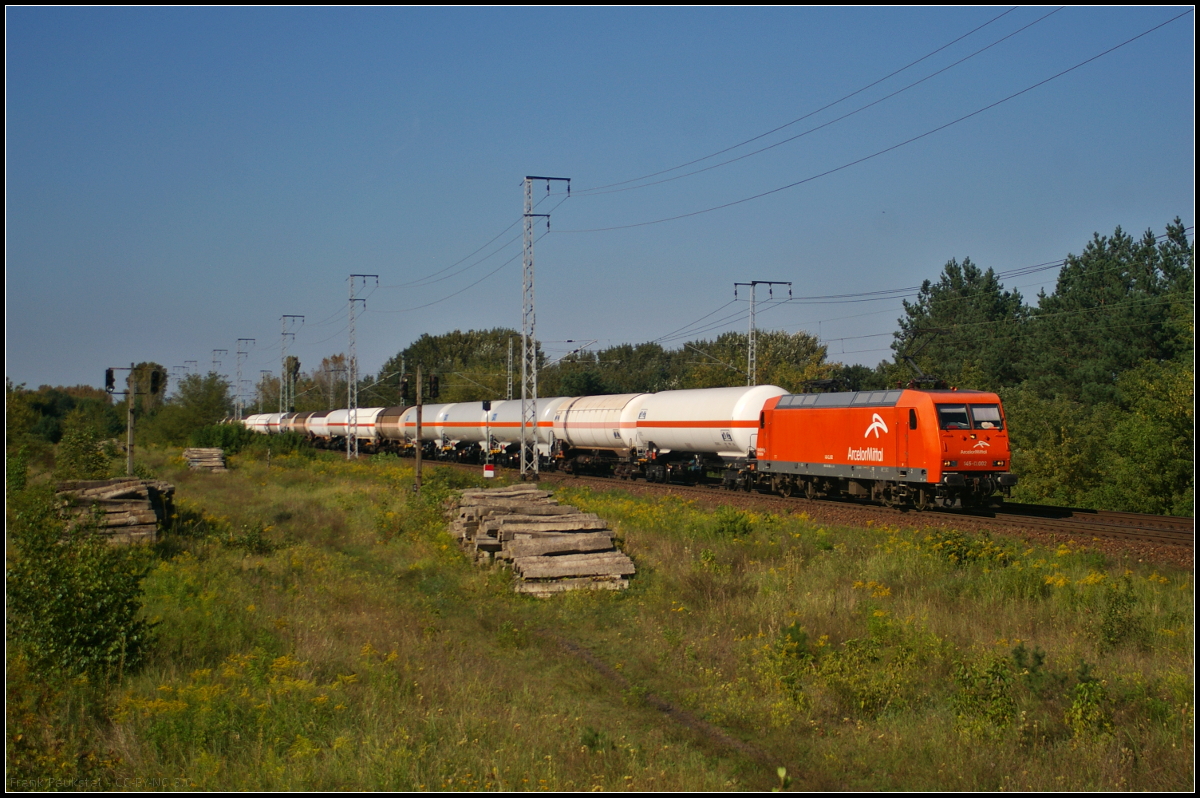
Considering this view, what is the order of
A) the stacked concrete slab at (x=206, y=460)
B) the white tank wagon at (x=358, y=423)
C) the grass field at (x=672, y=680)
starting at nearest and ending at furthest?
the grass field at (x=672, y=680) < the stacked concrete slab at (x=206, y=460) < the white tank wagon at (x=358, y=423)

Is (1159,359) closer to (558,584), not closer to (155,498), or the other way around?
(558,584)

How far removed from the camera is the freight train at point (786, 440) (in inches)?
838

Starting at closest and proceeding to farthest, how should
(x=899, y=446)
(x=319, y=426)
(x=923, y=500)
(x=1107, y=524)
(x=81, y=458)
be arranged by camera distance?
1. (x=1107, y=524)
2. (x=923, y=500)
3. (x=899, y=446)
4. (x=81, y=458)
5. (x=319, y=426)

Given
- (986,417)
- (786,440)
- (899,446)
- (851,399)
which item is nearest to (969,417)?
(986,417)

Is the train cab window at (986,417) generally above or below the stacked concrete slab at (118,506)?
above

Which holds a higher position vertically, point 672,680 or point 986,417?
point 986,417

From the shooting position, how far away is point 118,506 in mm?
18047

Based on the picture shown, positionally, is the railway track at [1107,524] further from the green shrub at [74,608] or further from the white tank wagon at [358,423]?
the white tank wagon at [358,423]

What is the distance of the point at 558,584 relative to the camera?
15.6m

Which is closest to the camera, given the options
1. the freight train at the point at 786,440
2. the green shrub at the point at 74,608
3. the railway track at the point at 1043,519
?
the green shrub at the point at 74,608

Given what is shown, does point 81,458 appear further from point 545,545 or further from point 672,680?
point 672,680

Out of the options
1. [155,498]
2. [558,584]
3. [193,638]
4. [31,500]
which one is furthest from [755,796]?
[155,498]

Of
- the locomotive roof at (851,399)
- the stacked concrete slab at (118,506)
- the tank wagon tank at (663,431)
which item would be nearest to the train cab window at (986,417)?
the locomotive roof at (851,399)

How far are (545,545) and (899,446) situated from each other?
10553mm
